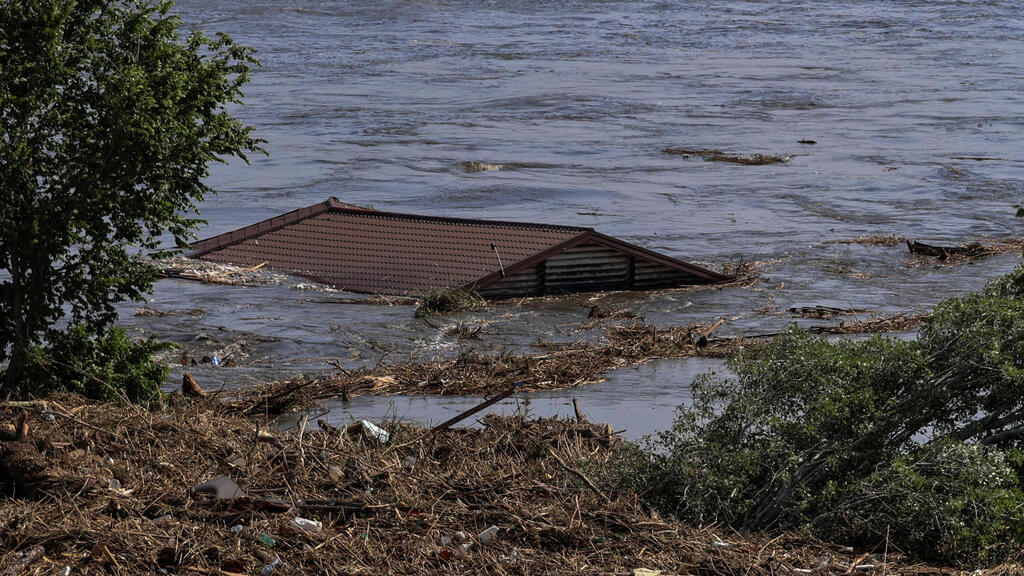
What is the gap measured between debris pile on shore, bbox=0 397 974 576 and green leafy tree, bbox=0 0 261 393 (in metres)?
1.89

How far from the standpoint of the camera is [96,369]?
9.48 meters

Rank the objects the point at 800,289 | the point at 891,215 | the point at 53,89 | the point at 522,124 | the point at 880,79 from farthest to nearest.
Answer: the point at 880,79 → the point at 522,124 → the point at 891,215 → the point at 800,289 → the point at 53,89

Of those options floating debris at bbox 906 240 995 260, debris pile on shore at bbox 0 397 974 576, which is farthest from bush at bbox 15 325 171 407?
floating debris at bbox 906 240 995 260

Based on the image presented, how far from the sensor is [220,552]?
6023 mm

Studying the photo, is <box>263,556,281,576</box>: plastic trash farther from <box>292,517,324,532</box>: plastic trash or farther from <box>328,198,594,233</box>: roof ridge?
<box>328,198,594,233</box>: roof ridge

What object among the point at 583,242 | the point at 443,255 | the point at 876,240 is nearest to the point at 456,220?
the point at 443,255

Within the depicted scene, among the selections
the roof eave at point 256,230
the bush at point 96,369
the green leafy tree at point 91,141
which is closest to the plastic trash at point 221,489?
the bush at point 96,369

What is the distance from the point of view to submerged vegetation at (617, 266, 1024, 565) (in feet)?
20.6

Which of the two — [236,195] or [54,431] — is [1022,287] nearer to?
[54,431]

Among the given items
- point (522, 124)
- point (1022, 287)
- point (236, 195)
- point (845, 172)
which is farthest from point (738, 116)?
point (1022, 287)

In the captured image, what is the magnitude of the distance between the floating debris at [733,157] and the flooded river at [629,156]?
1.93ft

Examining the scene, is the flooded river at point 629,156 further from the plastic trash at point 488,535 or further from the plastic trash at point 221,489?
the plastic trash at point 488,535

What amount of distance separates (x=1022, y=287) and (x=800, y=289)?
364 inches

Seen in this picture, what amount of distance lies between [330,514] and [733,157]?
926 inches
